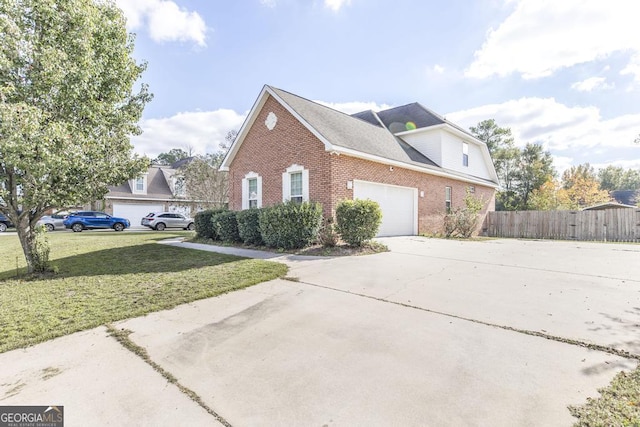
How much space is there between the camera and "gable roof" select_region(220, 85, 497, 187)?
35.2 feet

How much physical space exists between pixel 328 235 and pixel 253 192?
570cm

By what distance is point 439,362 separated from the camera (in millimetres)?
2676

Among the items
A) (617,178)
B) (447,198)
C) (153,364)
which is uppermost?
(617,178)

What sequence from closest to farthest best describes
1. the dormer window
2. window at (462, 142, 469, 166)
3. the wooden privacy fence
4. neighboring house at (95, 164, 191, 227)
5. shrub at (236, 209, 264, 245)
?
shrub at (236, 209, 264, 245) < the wooden privacy fence < window at (462, 142, 469, 166) < neighboring house at (95, 164, 191, 227) < the dormer window

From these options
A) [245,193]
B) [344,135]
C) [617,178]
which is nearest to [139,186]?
[245,193]

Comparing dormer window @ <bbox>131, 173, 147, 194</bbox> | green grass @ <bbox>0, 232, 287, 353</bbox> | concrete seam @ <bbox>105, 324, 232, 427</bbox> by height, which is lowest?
concrete seam @ <bbox>105, 324, 232, 427</bbox>

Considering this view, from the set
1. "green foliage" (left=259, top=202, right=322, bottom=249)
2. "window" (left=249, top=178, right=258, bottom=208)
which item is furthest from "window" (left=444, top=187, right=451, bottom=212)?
"window" (left=249, top=178, right=258, bottom=208)

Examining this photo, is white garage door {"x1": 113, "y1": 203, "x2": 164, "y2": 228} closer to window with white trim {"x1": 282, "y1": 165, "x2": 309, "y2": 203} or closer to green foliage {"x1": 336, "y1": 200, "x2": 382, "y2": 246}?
window with white trim {"x1": 282, "y1": 165, "x2": 309, "y2": 203}

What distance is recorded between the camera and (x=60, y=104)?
600cm

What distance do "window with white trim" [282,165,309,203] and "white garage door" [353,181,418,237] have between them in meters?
1.85

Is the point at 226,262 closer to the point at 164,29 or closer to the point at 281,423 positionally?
the point at 281,423

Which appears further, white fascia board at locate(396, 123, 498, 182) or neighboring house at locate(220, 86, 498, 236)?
white fascia board at locate(396, 123, 498, 182)

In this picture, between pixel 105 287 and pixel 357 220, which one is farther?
pixel 357 220

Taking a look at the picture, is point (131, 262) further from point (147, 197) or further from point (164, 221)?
point (147, 197)
